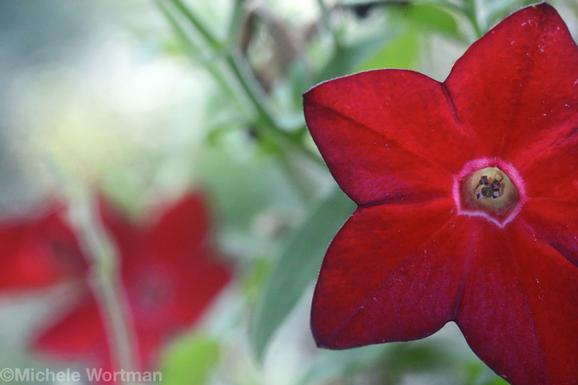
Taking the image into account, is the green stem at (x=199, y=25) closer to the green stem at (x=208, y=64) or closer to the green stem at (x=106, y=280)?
the green stem at (x=208, y=64)

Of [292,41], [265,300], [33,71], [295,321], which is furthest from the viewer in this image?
[33,71]

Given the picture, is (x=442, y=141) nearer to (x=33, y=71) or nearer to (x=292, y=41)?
(x=292, y=41)

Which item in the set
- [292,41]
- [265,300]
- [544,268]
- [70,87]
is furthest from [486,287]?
[70,87]

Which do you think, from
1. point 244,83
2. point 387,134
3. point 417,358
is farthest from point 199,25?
point 417,358

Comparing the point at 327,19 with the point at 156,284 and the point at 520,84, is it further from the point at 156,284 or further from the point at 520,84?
the point at 156,284

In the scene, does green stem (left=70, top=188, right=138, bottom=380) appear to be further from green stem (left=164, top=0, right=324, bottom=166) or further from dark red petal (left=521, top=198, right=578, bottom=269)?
dark red petal (left=521, top=198, right=578, bottom=269)

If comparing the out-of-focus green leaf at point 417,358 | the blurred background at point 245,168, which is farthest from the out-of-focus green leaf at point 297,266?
the out-of-focus green leaf at point 417,358
